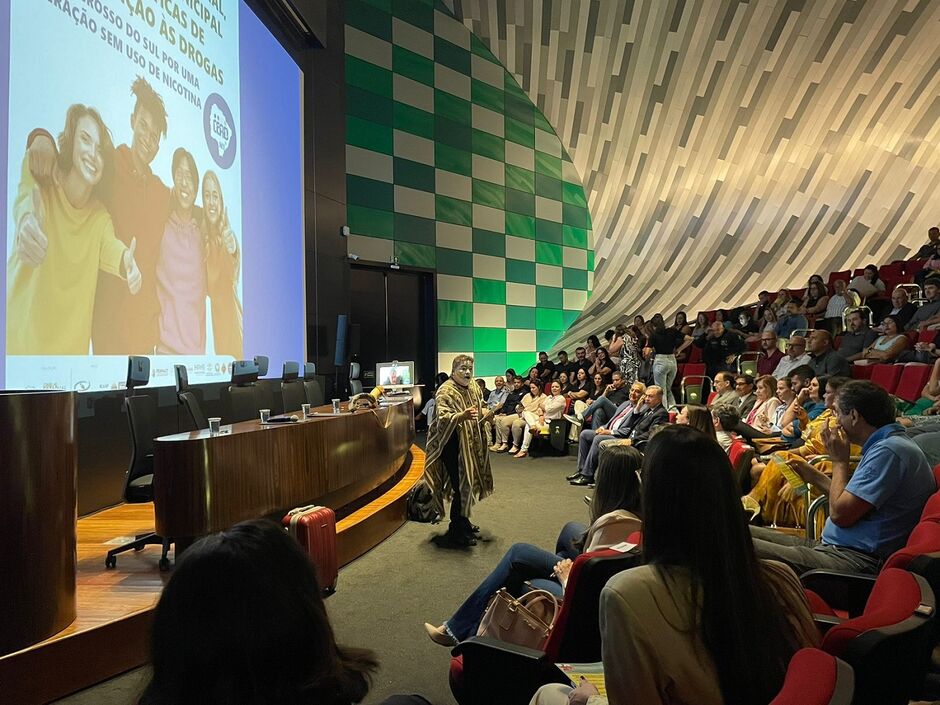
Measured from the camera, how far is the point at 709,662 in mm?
1093

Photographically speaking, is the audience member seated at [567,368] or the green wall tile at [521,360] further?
the green wall tile at [521,360]

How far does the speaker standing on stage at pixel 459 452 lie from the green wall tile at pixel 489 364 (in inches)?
279

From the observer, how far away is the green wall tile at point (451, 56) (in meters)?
11.1

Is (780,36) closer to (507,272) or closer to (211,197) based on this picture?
(507,272)

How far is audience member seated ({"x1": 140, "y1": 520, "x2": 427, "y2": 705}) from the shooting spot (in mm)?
721

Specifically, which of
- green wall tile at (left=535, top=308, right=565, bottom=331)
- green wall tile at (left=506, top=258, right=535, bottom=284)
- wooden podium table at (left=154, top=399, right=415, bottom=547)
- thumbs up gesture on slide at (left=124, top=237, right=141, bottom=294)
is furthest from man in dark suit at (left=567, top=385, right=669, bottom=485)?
green wall tile at (left=535, top=308, right=565, bottom=331)

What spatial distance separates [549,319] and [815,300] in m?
5.71

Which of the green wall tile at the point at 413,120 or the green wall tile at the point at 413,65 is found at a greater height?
the green wall tile at the point at 413,65

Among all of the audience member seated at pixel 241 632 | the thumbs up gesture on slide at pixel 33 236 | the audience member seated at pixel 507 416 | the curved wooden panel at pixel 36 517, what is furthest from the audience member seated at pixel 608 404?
the audience member seated at pixel 241 632

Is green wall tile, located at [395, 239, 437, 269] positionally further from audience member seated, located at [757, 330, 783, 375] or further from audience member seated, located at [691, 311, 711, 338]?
audience member seated, located at [757, 330, 783, 375]

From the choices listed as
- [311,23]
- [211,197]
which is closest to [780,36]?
[311,23]

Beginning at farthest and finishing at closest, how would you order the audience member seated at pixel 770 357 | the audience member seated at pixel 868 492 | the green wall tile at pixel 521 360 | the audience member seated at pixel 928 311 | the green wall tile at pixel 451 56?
the green wall tile at pixel 521 360, the green wall tile at pixel 451 56, the audience member seated at pixel 770 357, the audience member seated at pixel 928 311, the audience member seated at pixel 868 492

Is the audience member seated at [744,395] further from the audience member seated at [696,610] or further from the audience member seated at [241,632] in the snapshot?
the audience member seated at [241,632]

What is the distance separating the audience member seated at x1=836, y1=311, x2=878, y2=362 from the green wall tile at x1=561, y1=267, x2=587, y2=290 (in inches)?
281
